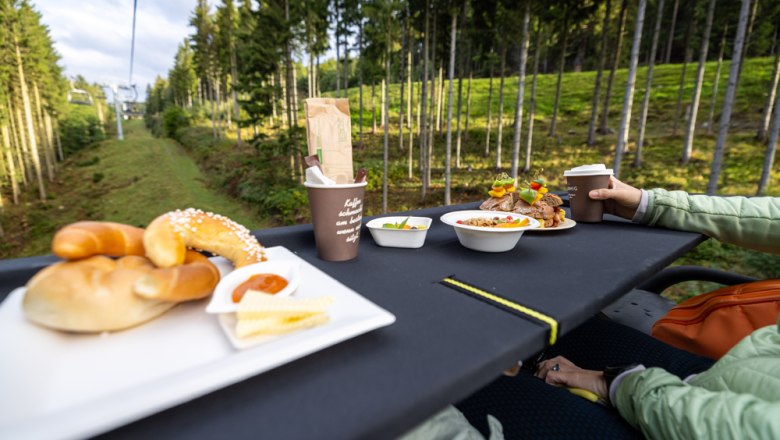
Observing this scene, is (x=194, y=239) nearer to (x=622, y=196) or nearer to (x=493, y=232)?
(x=493, y=232)

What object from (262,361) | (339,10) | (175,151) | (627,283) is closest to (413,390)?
(262,361)

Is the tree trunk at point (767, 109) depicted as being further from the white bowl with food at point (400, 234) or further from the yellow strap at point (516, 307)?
the yellow strap at point (516, 307)

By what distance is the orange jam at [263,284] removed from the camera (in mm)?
780

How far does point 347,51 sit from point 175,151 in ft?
60.0

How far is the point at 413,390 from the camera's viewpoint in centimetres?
55

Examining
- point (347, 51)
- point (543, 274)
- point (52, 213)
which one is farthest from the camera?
point (347, 51)

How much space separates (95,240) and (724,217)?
2309mm

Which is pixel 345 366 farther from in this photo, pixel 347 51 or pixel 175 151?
pixel 175 151

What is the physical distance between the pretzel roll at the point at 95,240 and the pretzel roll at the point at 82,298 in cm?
3

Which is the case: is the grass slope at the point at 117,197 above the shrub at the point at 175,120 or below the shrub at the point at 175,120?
below

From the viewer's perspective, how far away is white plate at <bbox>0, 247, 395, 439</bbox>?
449 mm

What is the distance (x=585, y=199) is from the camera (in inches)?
69.0

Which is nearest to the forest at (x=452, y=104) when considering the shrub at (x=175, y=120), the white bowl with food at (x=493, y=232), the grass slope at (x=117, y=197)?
the grass slope at (x=117, y=197)

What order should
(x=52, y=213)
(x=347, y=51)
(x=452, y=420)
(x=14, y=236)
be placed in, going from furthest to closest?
(x=347, y=51)
(x=52, y=213)
(x=14, y=236)
(x=452, y=420)
